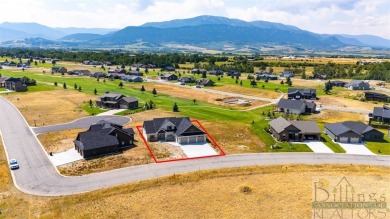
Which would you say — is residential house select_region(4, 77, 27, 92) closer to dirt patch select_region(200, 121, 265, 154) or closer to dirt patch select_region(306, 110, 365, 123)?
dirt patch select_region(200, 121, 265, 154)

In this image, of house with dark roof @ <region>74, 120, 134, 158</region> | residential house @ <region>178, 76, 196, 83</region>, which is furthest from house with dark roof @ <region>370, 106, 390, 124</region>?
residential house @ <region>178, 76, 196, 83</region>

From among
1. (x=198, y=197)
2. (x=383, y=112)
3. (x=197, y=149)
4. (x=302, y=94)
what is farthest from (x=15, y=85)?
(x=383, y=112)

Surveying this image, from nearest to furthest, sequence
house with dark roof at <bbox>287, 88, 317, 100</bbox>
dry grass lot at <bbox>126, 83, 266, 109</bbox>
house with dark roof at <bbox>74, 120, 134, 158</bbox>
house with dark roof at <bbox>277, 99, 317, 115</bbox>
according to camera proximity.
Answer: house with dark roof at <bbox>74, 120, 134, 158</bbox>, house with dark roof at <bbox>277, 99, 317, 115</bbox>, dry grass lot at <bbox>126, 83, 266, 109</bbox>, house with dark roof at <bbox>287, 88, 317, 100</bbox>

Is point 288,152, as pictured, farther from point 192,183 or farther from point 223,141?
point 192,183

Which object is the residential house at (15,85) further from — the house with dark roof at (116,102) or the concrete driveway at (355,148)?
the concrete driveway at (355,148)

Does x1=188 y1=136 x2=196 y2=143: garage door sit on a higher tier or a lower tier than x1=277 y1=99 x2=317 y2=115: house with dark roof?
lower

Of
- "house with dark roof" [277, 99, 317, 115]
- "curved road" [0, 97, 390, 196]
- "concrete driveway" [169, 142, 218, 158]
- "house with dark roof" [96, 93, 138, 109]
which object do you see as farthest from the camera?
"house with dark roof" [96, 93, 138, 109]

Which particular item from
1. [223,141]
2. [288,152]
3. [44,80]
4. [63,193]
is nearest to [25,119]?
[63,193]
